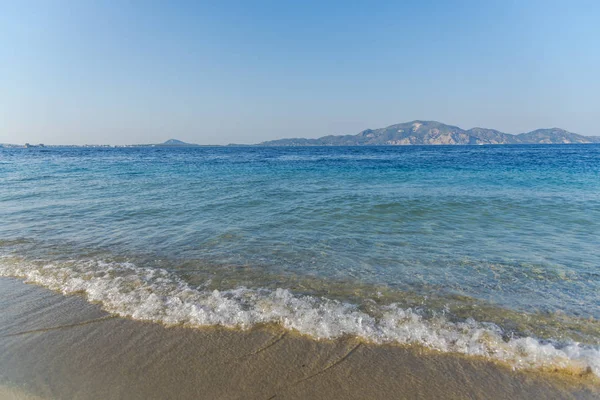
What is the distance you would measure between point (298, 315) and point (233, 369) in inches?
57.5

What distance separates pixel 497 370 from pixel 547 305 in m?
2.39

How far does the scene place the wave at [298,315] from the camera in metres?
4.20

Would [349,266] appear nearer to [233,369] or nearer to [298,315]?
[298,315]

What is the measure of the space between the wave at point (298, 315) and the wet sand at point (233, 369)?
0.67 feet

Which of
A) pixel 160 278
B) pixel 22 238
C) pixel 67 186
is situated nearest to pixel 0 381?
pixel 160 278

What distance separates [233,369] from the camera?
388cm

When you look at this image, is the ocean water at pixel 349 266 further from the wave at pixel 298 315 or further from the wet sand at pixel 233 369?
the wet sand at pixel 233 369

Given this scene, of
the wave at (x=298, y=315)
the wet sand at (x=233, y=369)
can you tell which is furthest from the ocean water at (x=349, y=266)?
the wet sand at (x=233, y=369)

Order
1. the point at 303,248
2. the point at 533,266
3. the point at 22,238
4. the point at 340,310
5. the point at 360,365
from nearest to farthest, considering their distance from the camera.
Answer: 1. the point at 360,365
2. the point at 340,310
3. the point at 533,266
4. the point at 303,248
5. the point at 22,238

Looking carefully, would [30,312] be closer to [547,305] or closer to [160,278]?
[160,278]

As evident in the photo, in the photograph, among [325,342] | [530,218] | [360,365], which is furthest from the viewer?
[530,218]

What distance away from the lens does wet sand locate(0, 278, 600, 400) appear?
354cm

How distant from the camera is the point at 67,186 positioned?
20.7 meters

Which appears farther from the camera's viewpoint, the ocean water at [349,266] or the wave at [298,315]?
the ocean water at [349,266]
